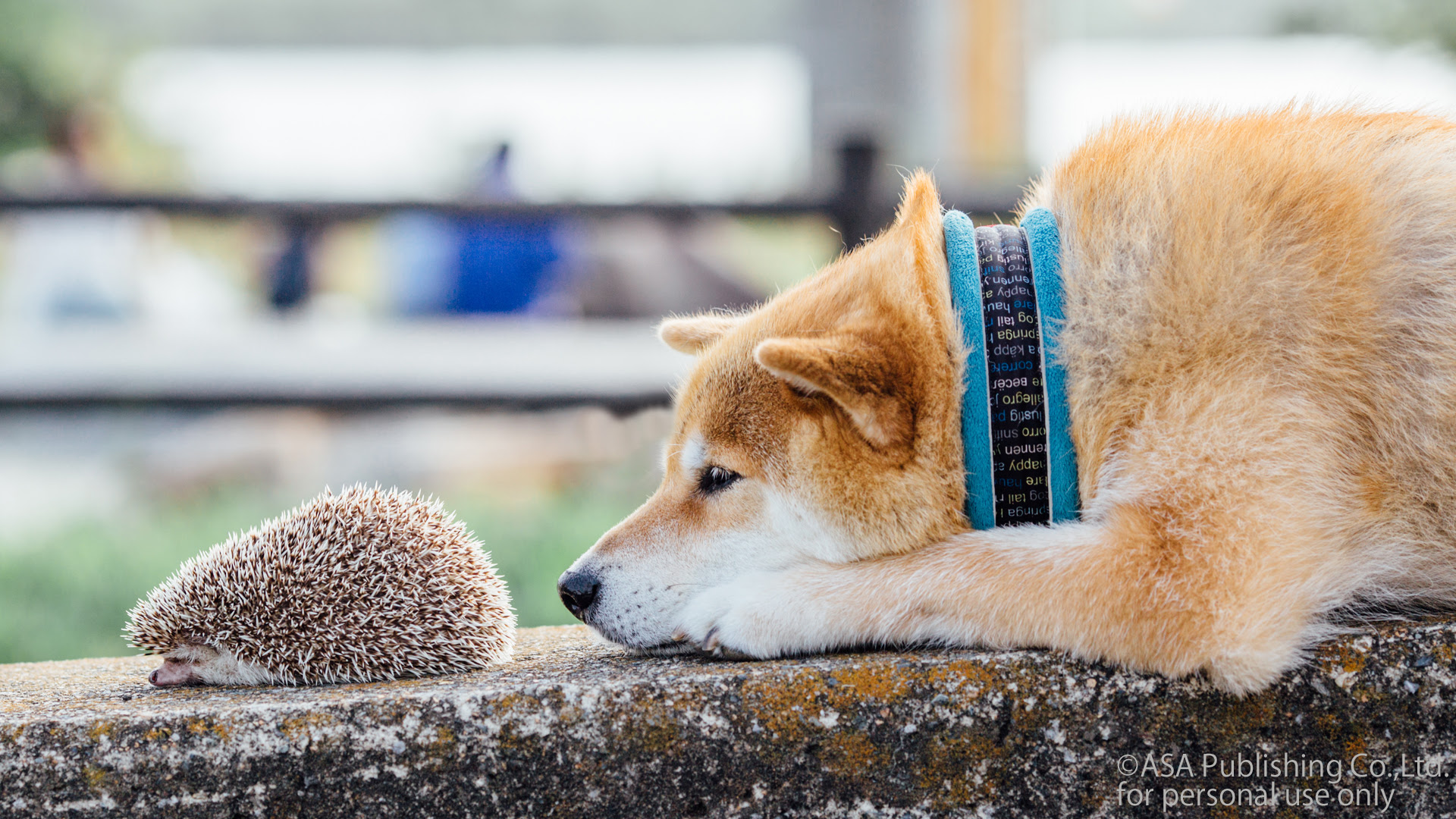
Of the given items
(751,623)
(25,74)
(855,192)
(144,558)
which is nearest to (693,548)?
(751,623)

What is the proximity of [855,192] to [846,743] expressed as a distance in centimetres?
563

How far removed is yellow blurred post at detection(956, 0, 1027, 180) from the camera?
10.4 meters

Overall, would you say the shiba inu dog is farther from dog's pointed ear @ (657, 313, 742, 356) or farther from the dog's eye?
dog's pointed ear @ (657, 313, 742, 356)

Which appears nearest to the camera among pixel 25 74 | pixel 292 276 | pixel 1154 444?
pixel 1154 444

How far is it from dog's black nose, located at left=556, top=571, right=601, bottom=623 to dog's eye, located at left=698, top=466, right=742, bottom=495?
0.35 metres

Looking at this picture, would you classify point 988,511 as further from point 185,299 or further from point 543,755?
point 185,299

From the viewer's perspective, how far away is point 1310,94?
8.93ft

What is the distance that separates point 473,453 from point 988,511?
27.4 ft

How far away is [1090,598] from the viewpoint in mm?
2062

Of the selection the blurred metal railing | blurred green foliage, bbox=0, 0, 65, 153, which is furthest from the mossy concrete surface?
blurred green foliage, bbox=0, 0, 65, 153

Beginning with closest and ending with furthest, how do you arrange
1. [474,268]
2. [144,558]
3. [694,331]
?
[694,331]
[144,558]
[474,268]

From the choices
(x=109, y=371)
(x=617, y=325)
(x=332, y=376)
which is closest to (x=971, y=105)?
(x=617, y=325)

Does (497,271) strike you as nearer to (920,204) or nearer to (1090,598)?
(920,204)

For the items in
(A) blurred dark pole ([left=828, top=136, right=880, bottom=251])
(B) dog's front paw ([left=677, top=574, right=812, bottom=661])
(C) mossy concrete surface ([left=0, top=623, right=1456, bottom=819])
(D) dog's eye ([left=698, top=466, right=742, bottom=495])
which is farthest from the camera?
(A) blurred dark pole ([left=828, top=136, right=880, bottom=251])
